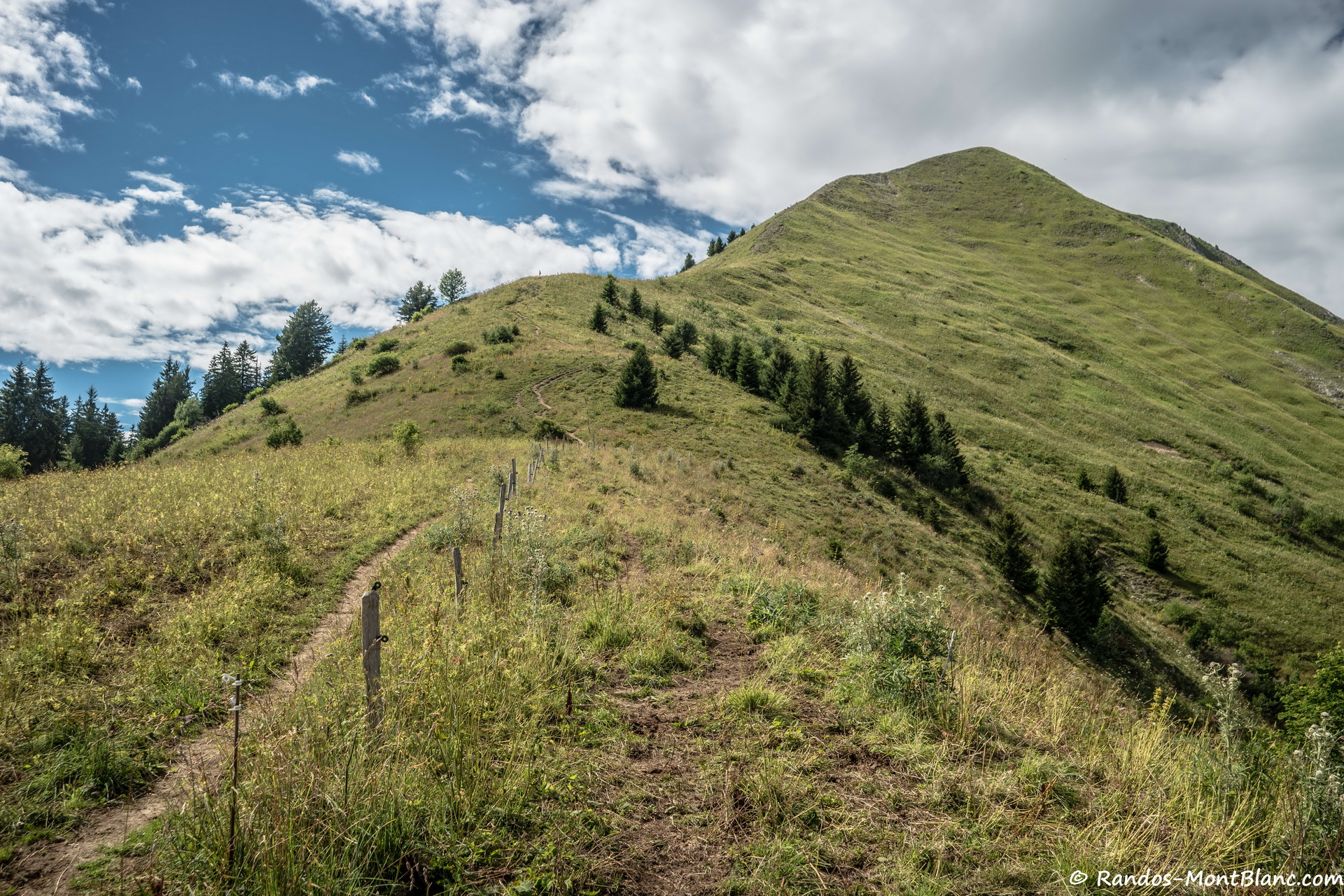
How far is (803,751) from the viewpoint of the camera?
15.5 ft

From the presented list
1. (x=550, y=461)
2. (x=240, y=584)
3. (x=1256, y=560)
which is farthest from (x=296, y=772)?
(x=1256, y=560)

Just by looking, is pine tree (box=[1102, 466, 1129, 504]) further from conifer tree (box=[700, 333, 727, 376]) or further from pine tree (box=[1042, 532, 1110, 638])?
conifer tree (box=[700, 333, 727, 376])

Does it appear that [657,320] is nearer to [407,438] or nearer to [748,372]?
[748,372]

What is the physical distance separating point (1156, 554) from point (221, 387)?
113m

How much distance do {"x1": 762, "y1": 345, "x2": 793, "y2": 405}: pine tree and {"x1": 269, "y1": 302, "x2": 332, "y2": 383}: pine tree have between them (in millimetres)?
79480

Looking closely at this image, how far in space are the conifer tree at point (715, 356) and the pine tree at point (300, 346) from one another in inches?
2876

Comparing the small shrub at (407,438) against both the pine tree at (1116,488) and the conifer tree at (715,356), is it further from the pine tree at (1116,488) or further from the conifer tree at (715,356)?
the pine tree at (1116,488)

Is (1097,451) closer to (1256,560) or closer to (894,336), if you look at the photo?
(1256,560)

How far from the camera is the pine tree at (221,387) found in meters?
80.0

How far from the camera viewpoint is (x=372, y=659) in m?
4.16

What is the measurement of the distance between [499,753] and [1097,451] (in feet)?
205

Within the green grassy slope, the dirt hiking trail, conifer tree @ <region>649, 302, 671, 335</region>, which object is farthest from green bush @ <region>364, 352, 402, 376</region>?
the dirt hiking trail

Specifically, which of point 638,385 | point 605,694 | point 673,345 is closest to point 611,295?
point 673,345

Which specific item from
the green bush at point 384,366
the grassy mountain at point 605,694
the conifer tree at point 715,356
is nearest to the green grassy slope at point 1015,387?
the green bush at point 384,366
